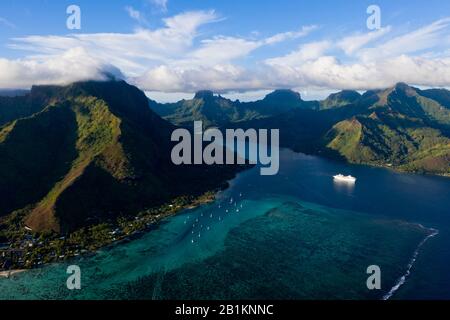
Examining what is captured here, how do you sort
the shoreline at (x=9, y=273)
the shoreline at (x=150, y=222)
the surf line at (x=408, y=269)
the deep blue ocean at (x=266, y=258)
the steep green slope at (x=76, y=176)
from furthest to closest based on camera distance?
the steep green slope at (x=76, y=176), the shoreline at (x=150, y=222), the shoreline at (x=9, y=273), the deep blue ocean at (x=266, y=258), the surf line at (x=408, y=269)

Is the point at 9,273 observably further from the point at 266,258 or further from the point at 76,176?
the point at 266,258

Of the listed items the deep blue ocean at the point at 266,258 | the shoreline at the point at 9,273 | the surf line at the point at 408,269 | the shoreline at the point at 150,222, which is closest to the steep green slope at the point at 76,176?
the shoreline at the point at 150,222

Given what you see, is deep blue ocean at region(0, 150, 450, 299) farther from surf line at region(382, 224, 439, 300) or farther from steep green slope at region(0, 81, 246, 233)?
steep green slope at region(0, 81, 246, 233)

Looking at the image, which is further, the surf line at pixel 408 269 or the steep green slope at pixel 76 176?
the steep green slope at pixel 76 176

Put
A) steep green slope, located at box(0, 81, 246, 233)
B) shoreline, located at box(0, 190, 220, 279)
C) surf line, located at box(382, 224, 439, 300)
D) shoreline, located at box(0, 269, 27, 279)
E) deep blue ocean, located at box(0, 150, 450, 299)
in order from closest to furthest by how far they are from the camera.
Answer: surf line, located at box(382, 224, 439, 300) < deep blue ocean, located at box(0, 150, 450, 299) < shoreline, located at box(0, 269, 27, 279) < shoreline, located at box(0, 190, 220, 279) < steep green slope, located at box(0, 81, 246, 233)

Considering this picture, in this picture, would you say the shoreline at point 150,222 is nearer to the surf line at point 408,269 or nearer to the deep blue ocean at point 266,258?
the deep blue ocean at point 266,258

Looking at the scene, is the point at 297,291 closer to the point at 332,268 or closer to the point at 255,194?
the point at 332,268

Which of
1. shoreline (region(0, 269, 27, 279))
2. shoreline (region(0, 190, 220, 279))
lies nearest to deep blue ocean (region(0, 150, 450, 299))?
shoreline (region(0, 269, 27, 279))

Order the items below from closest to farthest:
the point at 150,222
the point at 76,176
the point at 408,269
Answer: the point at 408,269
the point at 150,222
the point at 76,176

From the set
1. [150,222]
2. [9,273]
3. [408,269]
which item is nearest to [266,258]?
[408,269]

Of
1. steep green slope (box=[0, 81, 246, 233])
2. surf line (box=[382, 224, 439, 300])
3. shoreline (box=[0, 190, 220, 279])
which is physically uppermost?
steep green slope (box=[0, 81, 246, 233])
